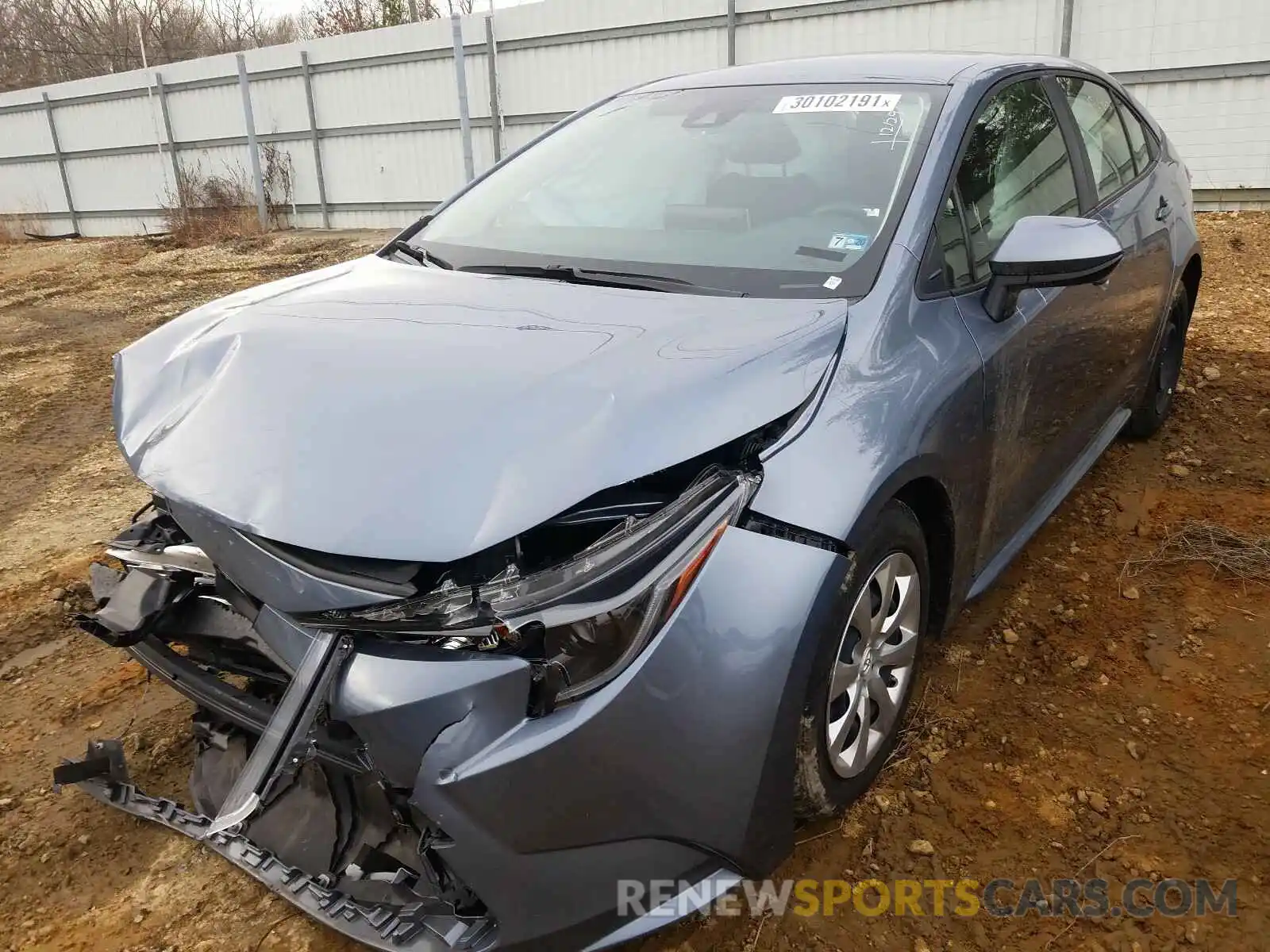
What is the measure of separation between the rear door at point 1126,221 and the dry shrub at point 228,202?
13.3 metres

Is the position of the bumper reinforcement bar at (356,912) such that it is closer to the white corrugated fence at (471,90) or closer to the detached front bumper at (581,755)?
the detached front bumper at (581,755)

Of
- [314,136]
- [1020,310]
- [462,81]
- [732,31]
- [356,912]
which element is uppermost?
[732,31]

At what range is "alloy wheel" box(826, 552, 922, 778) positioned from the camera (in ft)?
6.20

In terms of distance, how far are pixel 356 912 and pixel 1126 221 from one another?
3223 mm

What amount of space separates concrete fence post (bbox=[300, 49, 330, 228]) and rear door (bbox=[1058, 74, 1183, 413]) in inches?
529

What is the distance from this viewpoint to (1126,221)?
3191 millimetres

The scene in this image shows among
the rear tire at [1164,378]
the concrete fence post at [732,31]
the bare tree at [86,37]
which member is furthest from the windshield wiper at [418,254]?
the bare tree at [86,37]

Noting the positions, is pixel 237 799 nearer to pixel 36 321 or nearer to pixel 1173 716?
pixel 1173 716

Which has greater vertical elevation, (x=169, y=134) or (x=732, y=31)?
(x=732, y=31)

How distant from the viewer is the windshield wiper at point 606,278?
216 cm

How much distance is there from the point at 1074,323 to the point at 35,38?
36.2 m

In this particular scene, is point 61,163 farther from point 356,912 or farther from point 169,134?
point 356,912

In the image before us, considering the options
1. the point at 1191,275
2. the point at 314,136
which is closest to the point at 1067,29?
the point at 1191,275

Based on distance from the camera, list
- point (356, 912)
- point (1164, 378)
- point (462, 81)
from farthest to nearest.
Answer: point (462, 81), point (1164, 378), point (356, 912)
